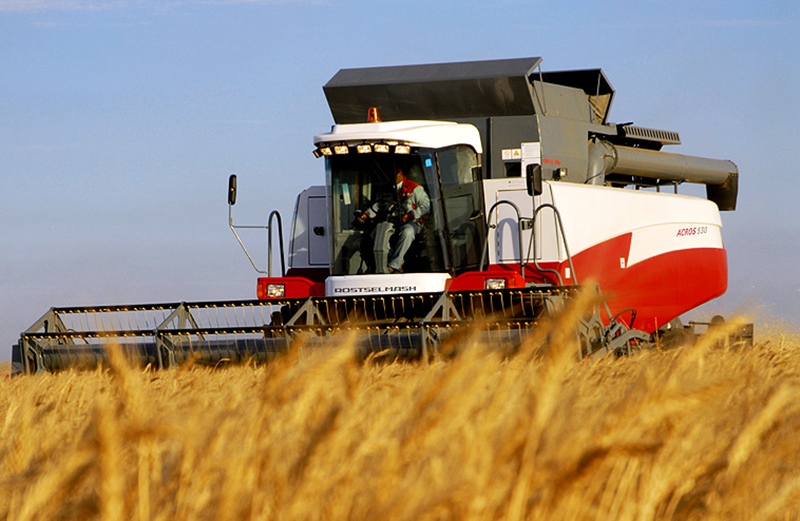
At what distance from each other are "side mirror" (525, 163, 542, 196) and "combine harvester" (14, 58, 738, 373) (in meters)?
0.02

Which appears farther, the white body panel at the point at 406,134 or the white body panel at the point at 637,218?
the white body panel at the point at 637,218

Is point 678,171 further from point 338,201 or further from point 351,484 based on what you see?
point 351,484

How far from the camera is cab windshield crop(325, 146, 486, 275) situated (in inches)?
380

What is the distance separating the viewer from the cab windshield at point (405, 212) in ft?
31.7

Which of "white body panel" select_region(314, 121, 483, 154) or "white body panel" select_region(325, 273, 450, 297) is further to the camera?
"white body panel" select_region(314, 121, 483, 154)

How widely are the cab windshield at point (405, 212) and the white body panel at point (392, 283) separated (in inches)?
7.0

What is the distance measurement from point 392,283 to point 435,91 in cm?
253

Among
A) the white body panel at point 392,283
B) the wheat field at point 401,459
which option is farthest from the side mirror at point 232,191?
the wheat field at point 401,459

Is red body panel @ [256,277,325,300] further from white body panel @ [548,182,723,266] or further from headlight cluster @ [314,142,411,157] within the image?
white body panel @ [548,182,723,266]

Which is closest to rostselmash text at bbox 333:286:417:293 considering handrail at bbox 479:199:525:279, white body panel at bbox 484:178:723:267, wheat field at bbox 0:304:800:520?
handrail at bbox 479:199:525:279

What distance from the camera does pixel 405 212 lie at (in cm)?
966

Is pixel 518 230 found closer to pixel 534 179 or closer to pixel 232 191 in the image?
pixel 534 179

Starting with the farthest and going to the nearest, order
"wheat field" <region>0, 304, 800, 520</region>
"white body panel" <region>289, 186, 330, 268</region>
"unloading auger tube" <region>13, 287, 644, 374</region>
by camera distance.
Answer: "white body panel" <region>289, 186, 330, 268</region>
"unloading auger tube" <region>13, 287, 644, 374</region>
"wheat field" <region>0, 304, 800, 520</region>

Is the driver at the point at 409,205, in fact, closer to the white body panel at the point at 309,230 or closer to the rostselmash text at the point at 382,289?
the rostselmash text at the point at 382,289
